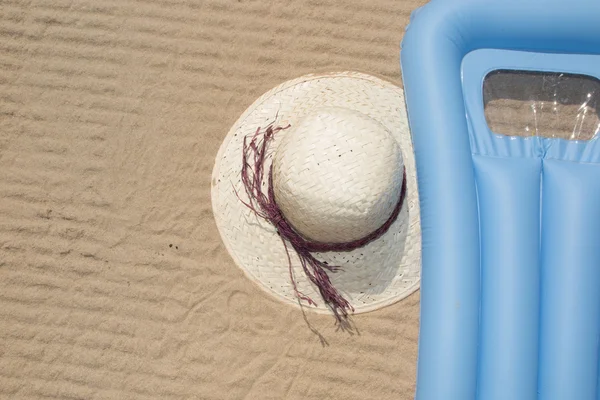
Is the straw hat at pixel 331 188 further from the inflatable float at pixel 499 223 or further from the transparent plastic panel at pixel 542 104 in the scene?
the transparent plastic panel at pixel 542 104

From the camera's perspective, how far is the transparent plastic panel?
1.80 meters

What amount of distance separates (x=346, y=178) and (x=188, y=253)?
2.56 feet

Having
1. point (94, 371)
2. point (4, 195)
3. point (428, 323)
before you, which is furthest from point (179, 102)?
point (428, 323)

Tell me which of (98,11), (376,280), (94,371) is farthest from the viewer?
(98,11)

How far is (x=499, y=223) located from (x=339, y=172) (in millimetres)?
490

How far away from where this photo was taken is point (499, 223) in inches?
63.3

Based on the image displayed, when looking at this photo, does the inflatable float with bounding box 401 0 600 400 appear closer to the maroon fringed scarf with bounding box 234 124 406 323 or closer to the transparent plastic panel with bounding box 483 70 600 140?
the transparent plastic panel with bounding box 483 70 600 140

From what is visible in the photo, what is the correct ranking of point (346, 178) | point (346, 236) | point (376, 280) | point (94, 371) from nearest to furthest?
point (346, 178), point (346, 236), point (376, 280), point (94, 371)

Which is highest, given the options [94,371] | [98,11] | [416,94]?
[98,11]

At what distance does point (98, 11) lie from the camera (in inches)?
84.7

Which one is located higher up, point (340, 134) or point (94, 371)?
point (340, 134)

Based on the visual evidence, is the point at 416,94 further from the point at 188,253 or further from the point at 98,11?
the point at 98,11

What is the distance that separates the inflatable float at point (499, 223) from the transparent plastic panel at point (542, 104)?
9cm

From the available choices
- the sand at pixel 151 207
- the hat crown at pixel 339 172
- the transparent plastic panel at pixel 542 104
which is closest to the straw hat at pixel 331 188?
the hat crown at pixel 339 172
